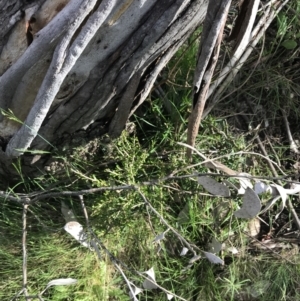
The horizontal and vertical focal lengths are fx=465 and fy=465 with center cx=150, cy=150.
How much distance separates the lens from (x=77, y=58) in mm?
1071

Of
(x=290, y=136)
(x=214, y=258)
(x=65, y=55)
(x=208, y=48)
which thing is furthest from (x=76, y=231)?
(x=290, y=136)

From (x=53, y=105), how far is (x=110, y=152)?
0.98ft

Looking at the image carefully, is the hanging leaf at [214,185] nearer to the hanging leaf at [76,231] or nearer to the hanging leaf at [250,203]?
the hanging leaf at [250,203]

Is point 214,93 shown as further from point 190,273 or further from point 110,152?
point 190,273

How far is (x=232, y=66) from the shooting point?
1.59 m

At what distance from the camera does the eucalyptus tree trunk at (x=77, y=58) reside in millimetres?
1048

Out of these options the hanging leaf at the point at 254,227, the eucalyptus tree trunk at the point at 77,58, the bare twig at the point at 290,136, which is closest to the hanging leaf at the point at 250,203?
the eucalyptus tree trunk at the point at 77,58

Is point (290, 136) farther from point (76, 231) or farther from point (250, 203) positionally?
point (76, 231)

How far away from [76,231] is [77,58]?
0.48m

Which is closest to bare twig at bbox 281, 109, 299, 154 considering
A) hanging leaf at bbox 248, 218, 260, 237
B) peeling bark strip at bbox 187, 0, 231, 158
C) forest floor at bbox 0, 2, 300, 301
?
forest floor at bbox 0, 2, 300, 301

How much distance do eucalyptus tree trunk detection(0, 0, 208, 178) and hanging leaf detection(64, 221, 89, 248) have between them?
0.84ft

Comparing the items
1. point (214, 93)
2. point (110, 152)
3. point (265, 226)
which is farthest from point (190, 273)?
point (214, 93)

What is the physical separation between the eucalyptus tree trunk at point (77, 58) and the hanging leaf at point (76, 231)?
255 millimetres

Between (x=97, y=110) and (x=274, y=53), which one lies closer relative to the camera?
(x=97, y=110)
